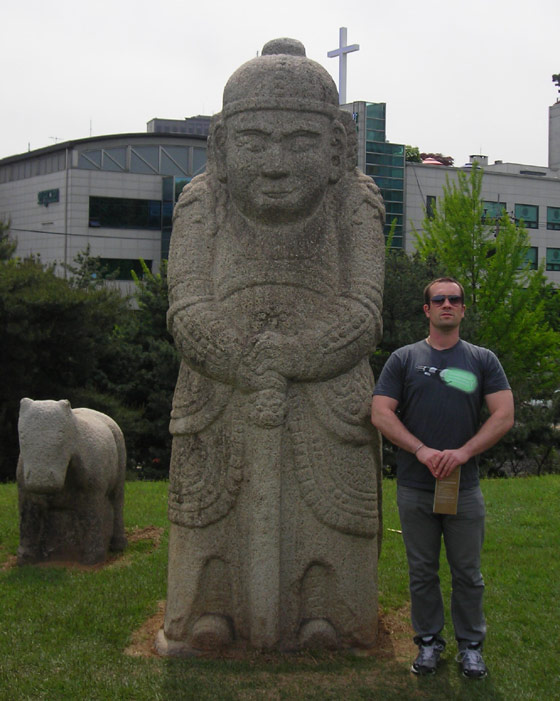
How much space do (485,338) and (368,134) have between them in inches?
526

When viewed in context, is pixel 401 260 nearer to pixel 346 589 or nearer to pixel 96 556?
pixel 96 556

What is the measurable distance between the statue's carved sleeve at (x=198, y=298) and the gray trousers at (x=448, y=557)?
4.13 feet

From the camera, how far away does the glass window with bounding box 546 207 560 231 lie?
34.3 metres

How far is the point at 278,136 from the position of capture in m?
4.80

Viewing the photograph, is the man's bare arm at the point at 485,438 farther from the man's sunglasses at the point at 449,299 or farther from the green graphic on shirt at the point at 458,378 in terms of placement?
the man's sunglasses at the point at 449,299

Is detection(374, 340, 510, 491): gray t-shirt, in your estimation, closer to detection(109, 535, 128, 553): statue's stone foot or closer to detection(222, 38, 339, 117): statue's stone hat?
detection(222, 38, 339, 117): statue's stone hat

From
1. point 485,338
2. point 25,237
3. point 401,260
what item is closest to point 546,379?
point 485,338

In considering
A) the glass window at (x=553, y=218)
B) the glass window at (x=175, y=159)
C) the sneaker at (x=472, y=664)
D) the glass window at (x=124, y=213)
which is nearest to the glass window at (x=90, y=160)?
the glass window at (x=124, y=213)

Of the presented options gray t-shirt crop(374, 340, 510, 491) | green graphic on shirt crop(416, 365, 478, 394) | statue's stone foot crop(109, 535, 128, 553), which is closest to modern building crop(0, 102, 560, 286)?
statue's stone foot crop(109, 535, 128, 553)

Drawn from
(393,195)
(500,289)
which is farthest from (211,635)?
(393,195)

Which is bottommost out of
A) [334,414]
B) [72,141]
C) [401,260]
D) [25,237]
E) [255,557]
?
[255,557]

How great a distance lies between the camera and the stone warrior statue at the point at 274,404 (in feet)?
15.5

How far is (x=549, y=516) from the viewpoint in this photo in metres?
8.79

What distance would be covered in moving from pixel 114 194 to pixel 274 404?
26.6m
